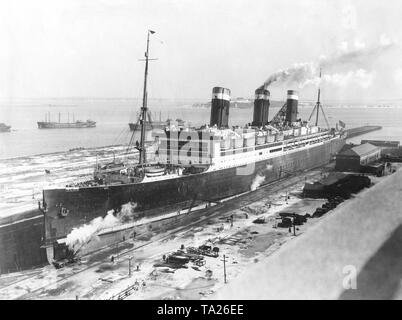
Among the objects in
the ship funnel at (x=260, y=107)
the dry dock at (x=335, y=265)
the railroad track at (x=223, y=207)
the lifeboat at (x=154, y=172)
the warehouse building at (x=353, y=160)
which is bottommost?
the railroad track at (x=223, y=207)

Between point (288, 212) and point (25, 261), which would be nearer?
point (25, 261)

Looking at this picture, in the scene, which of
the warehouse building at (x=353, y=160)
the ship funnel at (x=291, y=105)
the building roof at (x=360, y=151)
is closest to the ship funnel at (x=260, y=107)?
the ship funnel at (x=291, y=105)

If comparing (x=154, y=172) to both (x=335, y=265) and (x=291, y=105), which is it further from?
(x=291, y=105)

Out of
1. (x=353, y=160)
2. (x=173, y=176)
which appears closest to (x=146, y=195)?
(x=173, y=176)

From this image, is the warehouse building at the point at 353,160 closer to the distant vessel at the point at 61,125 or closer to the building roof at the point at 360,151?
the building roof at the point at 360,151
